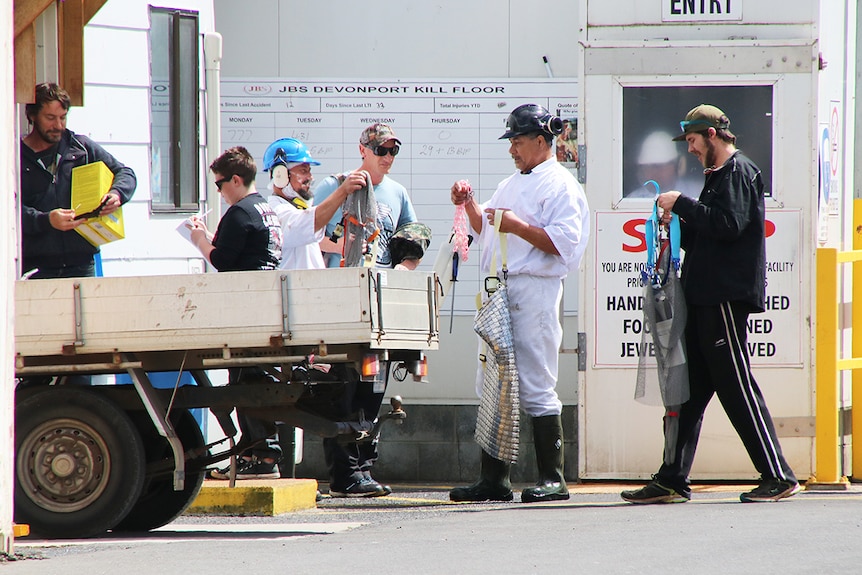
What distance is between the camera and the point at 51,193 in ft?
24.8

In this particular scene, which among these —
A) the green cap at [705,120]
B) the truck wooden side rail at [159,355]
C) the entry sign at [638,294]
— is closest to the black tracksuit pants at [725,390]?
the green cap at [705,120]

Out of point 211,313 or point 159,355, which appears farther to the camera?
point 159,355

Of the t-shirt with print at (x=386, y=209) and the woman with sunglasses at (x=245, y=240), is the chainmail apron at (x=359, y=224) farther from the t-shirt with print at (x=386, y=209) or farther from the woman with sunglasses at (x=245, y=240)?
the t-shirt with print at (x=386, y=209)

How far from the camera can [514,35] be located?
10.2m

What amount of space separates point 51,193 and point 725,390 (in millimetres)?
3538

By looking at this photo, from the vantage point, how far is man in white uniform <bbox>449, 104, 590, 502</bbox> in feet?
25.2

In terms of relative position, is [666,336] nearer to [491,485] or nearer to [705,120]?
[705,120]

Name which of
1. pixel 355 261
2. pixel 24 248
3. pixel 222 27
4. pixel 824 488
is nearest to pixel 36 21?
pixel 24 248

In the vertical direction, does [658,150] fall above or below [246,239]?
above

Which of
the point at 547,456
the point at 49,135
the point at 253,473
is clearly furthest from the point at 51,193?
the point at 547,456

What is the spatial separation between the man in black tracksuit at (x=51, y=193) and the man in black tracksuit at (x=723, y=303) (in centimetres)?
294

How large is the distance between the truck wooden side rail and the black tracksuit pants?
5.04 ft

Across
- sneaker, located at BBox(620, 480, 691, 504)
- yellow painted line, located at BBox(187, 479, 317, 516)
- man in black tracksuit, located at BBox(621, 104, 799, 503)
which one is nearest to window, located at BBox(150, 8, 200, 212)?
yellow painted line, located at BBox(187, 479, 317, 516)

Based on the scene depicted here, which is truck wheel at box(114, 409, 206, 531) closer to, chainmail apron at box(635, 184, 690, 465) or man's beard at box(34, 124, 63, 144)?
man's beard at box(34, 124, 63, 144)
